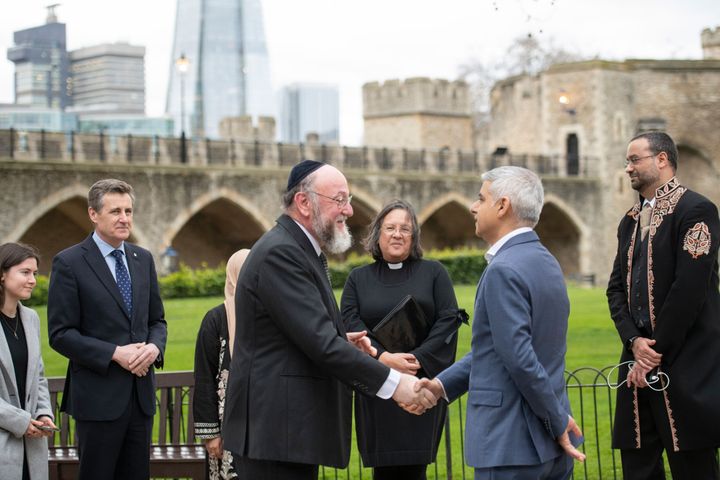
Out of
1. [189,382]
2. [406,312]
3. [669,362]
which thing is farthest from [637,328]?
[189,382]

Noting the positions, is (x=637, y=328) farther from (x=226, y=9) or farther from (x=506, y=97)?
(x=226, y=9)

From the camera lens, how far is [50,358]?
13273 millimetres

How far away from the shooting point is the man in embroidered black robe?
4969 mm

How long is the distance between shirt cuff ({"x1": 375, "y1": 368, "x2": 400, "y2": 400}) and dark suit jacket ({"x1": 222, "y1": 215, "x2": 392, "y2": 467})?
1.2 inches

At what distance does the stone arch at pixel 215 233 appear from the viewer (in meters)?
32.3

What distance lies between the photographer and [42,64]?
54156mm

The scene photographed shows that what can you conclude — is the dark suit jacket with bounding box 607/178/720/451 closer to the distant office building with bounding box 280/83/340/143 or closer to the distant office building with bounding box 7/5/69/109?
the distant office building with bounding box 7/5/69/109

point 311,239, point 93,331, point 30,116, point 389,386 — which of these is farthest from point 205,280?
point 30,116

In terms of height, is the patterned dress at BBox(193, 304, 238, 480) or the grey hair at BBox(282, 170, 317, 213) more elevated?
the grey hair at BBox(282, 170, 317, 213)

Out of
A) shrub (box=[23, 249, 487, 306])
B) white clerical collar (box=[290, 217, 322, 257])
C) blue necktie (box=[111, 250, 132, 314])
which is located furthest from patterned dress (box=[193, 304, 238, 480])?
shrub (box=[23, 249, 487, 306])

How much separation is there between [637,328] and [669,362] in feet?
0.90

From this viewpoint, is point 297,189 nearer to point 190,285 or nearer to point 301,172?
point 301,172

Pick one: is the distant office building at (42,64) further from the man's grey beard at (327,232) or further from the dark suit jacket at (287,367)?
the dark suit jacket at (287,367)

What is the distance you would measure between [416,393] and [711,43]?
43853 millimetres
